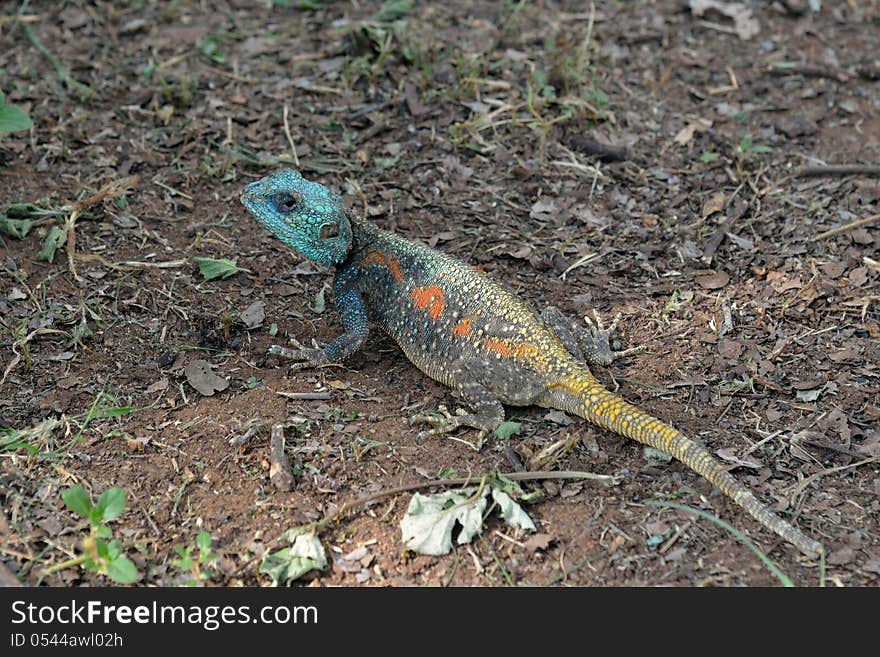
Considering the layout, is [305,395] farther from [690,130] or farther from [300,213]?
[690,130]

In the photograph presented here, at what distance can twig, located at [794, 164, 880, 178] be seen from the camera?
8.88 metres

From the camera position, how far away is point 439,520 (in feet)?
17.6

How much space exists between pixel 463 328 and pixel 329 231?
4.24ft

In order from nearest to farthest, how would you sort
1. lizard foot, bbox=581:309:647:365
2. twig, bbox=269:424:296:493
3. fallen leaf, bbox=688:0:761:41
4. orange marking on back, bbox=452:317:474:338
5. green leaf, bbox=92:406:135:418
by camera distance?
1. twig, bbox=269:424:296:493
2. green leaf, bbox=92:406:135:418
3. orange marking on back, bbox=452:317:474:338
4. lizard foot, bbox=581:309:647:365
5. fallen leaf, bbox=688:0:761:41

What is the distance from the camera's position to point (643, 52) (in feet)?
34.2

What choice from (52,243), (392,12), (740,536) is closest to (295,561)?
(740,536)

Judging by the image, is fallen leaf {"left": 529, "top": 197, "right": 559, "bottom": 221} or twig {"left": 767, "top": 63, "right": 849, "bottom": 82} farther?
twig {"left": 767, "top": 63, "right": 849, "bottom": 82}

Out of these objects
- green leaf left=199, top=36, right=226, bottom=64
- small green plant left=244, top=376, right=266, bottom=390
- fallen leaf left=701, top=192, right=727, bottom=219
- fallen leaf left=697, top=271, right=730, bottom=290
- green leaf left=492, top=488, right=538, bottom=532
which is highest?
green leaf left=199, top=36, right=226, bottom=64

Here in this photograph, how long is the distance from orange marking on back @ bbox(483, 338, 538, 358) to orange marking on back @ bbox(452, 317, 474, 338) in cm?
18

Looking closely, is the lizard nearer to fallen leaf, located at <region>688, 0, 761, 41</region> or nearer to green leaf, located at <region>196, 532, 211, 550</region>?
green leaf, located at <region>196, 532, 211, 550</region>

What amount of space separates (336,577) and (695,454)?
2.25 meters

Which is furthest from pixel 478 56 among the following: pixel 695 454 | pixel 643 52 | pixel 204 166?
pixel 695 454

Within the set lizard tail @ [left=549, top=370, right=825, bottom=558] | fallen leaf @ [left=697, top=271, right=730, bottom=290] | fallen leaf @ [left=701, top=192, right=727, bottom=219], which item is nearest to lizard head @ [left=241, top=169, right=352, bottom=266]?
lizard tail @ [left=549, top=370, right=825, bottom=558]

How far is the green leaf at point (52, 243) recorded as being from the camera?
7.54 meters
